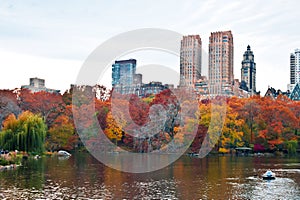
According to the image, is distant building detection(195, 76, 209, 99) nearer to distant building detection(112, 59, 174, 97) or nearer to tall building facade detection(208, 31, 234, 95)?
tall building facade detection(208, 31, 234, 95)

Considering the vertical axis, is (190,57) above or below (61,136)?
above

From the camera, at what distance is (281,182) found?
27.2 metres

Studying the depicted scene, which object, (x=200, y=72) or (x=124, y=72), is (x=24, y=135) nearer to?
(x=124, y=72)

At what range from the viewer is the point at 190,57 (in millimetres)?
105438

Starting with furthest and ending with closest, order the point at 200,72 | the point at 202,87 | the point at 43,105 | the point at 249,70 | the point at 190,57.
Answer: the point at 249,70 → the point at 200,72 → the point at 202,87 → the point at 190,57 → the point at 43,105

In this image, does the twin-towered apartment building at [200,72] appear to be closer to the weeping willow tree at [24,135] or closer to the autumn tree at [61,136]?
the autumn tree at [61,136]

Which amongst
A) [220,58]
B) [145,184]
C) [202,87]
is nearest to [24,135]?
[145,184]

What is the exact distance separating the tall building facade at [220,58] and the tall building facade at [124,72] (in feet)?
179

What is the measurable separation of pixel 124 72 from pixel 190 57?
103 feet

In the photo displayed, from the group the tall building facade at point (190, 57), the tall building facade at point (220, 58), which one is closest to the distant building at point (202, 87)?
the tall building facade at point (190, 57)

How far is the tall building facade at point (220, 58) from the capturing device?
13350 cm

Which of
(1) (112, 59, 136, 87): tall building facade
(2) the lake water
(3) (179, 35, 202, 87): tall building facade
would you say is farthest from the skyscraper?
(2) the lake water

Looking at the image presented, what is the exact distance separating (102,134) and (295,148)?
23.9m

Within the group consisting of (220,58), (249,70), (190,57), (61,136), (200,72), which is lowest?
(61,136)
